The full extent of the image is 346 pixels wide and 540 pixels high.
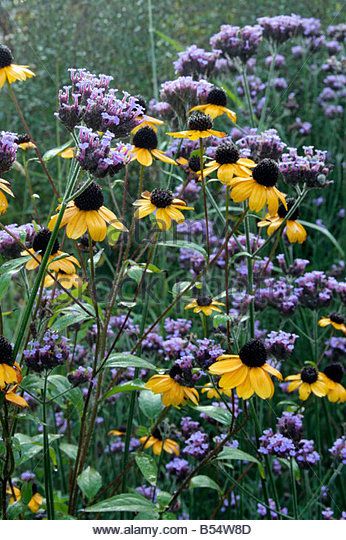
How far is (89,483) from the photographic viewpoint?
1.42 m

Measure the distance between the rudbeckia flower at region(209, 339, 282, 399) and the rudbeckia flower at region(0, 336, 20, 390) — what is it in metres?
0.34

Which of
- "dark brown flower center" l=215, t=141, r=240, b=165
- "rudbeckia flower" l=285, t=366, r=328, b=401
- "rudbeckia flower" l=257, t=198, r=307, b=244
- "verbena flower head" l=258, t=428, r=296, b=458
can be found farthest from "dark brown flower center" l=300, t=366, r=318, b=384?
"dark brown flower center" l=215, t=141, r=240, b=165

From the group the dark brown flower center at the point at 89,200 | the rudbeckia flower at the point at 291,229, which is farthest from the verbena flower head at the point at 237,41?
the dark brown flower center at the point at 89,200

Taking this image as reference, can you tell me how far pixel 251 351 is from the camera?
131cm

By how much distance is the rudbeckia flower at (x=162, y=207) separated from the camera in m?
1.41

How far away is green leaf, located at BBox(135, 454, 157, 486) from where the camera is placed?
1401 millimetres

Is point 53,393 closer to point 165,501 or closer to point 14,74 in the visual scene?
point 165,501

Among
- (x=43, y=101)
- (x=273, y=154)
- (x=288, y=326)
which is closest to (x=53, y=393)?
(x=273, y=154)

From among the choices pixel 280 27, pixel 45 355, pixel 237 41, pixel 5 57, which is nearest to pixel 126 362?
pixel 45 355

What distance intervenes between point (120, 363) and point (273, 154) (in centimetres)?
61

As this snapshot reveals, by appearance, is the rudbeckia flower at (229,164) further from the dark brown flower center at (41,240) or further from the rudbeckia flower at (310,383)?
the rudbeckia flower at (310,383)

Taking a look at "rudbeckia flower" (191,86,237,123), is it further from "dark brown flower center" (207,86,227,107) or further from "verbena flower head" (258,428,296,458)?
"verbena flower head" (258,428,296,458)

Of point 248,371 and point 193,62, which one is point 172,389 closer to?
point 248,371

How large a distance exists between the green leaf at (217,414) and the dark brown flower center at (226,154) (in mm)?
486
